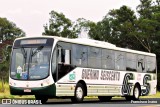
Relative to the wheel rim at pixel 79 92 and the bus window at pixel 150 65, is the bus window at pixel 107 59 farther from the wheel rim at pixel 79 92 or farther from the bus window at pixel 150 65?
the bus window at pixel 150 65

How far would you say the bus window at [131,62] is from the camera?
27.8m

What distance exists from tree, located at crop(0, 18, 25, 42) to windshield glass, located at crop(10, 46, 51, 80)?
5095cm


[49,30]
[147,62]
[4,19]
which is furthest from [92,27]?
[147,62]

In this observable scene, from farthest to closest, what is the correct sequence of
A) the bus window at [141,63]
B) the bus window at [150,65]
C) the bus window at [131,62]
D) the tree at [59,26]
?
the tree at [59,26]
the bus window at [150,65]
the bus window at [141,63]
the bus window at [131,62]

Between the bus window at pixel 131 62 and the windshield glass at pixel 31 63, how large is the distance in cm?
790

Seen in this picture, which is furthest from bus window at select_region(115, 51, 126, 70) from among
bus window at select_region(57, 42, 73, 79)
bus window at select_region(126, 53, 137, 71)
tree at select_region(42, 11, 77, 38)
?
tree at select_region(42, 11, 77, 38)

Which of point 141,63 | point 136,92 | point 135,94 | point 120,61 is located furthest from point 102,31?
point 120,61

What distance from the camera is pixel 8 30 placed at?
241 ft

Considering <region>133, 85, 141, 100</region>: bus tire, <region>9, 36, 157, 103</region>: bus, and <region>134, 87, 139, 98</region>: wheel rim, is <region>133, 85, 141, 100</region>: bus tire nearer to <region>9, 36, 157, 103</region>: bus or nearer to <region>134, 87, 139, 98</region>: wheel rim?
<region>134, 87, 139, 98</region>: wheel rim

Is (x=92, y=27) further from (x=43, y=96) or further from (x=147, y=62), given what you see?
(x=43, y=96)

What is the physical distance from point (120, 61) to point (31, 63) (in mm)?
7394

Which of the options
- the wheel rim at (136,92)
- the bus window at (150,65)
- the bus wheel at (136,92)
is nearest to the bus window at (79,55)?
the bus wheel at (136,92)

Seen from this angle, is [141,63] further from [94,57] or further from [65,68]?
→ [65,68]

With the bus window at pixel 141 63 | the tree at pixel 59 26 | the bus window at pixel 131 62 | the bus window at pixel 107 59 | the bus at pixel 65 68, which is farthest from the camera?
the tree at pixel 59 26
